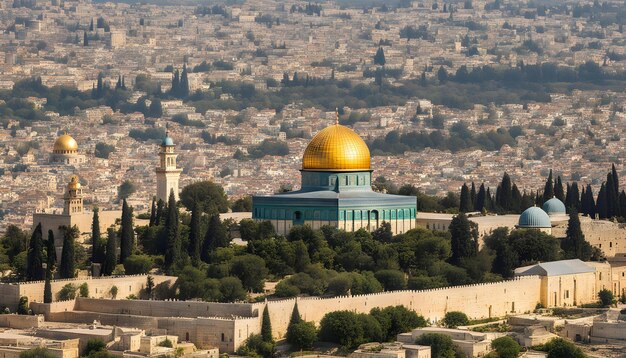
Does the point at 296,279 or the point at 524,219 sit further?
the point at 524,219

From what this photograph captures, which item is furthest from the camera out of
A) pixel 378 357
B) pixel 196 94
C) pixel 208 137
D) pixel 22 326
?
pixel 196 94


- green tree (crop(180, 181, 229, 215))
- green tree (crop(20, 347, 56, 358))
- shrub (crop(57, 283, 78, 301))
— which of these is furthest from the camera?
green tree (crop(180, 181, 229, 215))

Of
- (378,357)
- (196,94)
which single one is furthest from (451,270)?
(196,94)

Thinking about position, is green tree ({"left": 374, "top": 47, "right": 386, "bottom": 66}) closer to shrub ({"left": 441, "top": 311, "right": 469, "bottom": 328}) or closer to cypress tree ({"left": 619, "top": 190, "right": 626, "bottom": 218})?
cypress tree ({"left": 619, "top": 190, "right": 626, "bottom": 218})

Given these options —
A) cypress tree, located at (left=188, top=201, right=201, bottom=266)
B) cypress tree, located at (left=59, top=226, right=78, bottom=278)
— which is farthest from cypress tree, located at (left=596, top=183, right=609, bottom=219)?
cypress tree, located at (left=59, top=226, right=78, bottom=278)

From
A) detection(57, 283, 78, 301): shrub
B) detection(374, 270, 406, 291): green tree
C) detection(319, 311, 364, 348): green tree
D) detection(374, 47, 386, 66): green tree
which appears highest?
detection(374, 47, 386, 66): green tree

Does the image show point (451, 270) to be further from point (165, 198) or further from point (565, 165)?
point (565, 165)
